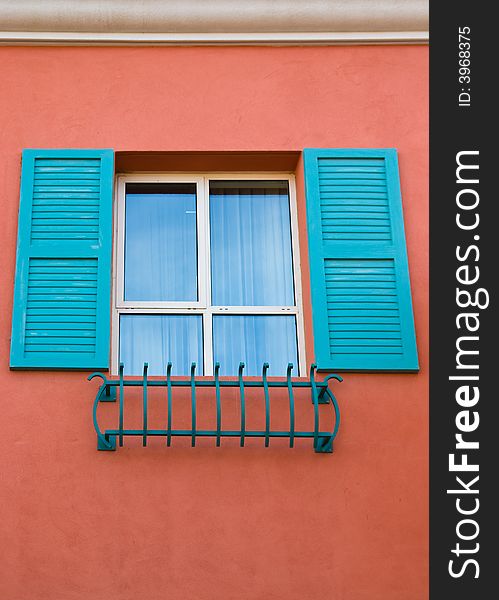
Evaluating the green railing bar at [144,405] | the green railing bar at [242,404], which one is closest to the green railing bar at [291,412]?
the green railing bar at [242,404]

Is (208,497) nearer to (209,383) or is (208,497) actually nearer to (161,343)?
(209,383)

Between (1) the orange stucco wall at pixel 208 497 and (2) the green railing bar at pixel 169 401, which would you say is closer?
(1) the orange stucco wall at pixel 208 497

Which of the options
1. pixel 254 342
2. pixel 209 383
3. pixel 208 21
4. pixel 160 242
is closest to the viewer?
pixel 209 383

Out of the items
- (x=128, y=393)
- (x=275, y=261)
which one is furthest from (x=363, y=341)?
(x=128, y=393)

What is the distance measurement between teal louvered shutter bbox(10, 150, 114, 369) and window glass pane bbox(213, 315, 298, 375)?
26.1 inches

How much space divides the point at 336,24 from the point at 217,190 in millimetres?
1221

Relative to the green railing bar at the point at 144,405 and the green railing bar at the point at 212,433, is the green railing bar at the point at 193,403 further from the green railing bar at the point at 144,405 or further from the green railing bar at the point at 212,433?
the green railing bar at the point at 144,405

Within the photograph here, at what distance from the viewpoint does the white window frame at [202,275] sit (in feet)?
18.4

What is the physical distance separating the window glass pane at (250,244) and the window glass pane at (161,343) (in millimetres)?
229

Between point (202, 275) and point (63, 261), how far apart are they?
783 millimetres

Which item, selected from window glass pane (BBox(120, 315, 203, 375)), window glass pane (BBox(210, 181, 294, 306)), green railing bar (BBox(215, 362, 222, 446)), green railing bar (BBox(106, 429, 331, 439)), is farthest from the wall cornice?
green railing bar (BBox(106, 429, 331, 439))

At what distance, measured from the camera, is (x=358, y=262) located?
557 centimetres

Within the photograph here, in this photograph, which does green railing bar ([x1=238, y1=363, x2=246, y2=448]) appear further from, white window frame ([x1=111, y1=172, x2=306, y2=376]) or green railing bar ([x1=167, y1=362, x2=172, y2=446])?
white window frame ([x1=111, y1=172, x2=306, y2=376])

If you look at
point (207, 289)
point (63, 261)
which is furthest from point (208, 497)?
point (63, 261)
